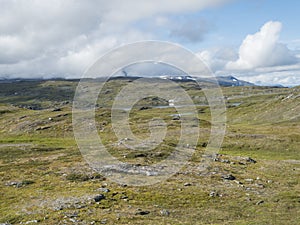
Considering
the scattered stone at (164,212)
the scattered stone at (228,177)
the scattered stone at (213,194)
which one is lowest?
the scattered stone at (228,177)

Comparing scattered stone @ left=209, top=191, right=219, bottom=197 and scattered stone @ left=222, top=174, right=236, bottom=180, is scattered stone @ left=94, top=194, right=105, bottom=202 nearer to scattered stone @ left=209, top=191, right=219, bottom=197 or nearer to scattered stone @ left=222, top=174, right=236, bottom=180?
scattered stone @ left=209, top=191, right=219, bottom=197

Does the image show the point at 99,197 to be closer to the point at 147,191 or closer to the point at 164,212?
the point at 147,191

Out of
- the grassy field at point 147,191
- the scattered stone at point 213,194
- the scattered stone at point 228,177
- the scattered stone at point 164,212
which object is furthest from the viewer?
the scattered stone at point 228,177

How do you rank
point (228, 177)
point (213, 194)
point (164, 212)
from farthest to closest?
point (228, 177), point (213, 194), point (164, 212)

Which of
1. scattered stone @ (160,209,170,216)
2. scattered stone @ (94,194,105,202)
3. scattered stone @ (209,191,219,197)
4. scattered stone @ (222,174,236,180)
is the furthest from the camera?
scattered stone @ (222,174,236,180)

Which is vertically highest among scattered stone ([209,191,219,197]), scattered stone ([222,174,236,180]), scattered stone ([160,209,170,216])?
scattered stone ([160,209,170,216])

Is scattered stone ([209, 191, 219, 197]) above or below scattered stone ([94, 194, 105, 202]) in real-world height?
below

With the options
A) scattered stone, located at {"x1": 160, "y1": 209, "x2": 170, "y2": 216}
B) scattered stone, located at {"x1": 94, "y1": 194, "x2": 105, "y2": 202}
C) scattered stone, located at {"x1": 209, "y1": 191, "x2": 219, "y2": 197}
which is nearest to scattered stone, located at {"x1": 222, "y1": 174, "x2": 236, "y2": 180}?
scattered stone, located at {"x1": 209, "y1": 191, "x2": 219, "y2": 197}

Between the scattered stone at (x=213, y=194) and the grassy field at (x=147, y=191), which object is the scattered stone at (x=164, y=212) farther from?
the scattered stone at (x=213, y=194)

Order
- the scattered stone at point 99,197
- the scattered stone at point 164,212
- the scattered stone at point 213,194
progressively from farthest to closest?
the scattered stone at point 213,194
the scattered stone at point 99,197
the scattered stone at point 164,212

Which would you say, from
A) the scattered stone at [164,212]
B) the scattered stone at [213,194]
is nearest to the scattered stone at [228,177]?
the scattered stone at [213,194]

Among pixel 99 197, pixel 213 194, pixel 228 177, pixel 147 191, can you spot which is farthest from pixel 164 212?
pixel 228 177

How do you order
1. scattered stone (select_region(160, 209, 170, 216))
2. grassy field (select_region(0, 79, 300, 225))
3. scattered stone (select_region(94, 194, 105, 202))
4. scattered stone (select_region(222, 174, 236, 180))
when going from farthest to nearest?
scattered stone (select_region(222, 174, 236, 180)) < scattered stone (select_region(94, 194, 105, 202)) < scattered stone (select_region(160, 209, 170, 216)) < grassy field (select_region(0, 79, 300, 225))

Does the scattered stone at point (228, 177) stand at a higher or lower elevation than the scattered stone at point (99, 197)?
lower
